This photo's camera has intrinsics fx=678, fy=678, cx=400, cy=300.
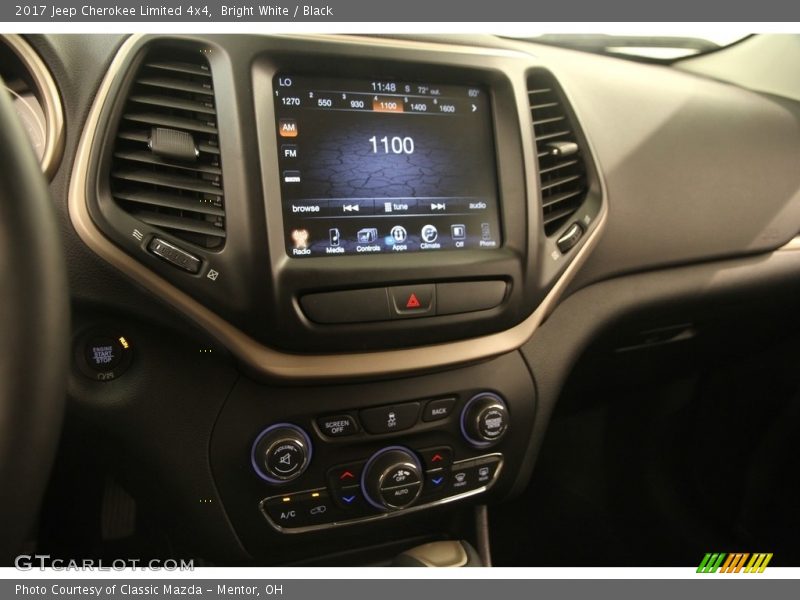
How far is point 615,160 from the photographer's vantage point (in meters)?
1.01

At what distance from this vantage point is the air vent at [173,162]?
2.41 ft

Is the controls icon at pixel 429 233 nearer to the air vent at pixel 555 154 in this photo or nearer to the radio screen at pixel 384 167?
the radio screen at pixel 384 167

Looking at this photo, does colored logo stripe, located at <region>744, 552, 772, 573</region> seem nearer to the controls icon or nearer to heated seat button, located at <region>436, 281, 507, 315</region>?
heated seat button, located at <region>436, 281, 507, 315</region>

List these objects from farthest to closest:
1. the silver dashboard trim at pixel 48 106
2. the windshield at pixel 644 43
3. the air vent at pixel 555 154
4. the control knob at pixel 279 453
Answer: the windshield at pixel 644 43, the air vent at pixel 555 154, the control knob at pixel 279 453, the silver dashboard trim at pixel 48 106

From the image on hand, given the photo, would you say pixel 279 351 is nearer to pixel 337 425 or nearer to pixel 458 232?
pixel 337 425

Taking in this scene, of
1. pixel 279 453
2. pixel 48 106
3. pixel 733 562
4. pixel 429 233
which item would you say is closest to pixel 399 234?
pixel 429 233

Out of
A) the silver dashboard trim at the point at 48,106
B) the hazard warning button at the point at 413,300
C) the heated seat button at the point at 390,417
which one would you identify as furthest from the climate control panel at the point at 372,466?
the silver dashboard trim at the point at 48,106

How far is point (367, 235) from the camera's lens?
2.66 feet

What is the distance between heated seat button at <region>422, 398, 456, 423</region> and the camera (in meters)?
0.90

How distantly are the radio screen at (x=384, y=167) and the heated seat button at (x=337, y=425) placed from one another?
0.70 feet

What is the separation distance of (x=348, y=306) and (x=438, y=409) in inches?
8.4

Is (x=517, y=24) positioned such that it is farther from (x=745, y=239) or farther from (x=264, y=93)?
(x=745, y=239)

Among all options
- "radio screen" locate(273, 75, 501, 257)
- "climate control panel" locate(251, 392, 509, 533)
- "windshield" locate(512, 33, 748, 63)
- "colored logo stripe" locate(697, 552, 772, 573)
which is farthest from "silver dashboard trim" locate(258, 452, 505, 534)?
"windshield" locate(512, 33, 748, 63)

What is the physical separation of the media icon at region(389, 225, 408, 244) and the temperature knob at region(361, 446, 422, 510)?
27 centimetres
